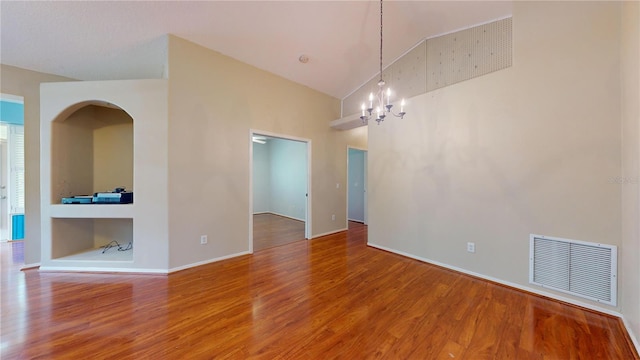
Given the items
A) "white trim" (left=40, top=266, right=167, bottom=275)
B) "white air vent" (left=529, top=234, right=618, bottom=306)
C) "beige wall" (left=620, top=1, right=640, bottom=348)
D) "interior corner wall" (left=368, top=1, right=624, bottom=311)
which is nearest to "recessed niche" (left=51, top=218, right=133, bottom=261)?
"white trim" (left=40, top=266, right=167, bottom=275)

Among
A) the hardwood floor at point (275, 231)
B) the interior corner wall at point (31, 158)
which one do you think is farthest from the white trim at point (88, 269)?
the hardwood floor at point (275, 231)

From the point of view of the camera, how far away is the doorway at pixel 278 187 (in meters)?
5.95

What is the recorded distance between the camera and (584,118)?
222cm

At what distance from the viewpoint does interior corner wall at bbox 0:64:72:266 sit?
10.3 ft

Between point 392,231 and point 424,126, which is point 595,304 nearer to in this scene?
point 392,231

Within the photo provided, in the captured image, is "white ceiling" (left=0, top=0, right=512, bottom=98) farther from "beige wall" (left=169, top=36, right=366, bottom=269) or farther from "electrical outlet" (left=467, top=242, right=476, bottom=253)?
"electrical outlet" (left=467, top=242, right=476, bottom=253)

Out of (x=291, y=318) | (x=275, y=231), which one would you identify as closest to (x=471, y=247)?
(x=291, y=318)

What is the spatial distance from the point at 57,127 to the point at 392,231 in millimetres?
5131

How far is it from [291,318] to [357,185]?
4.78m

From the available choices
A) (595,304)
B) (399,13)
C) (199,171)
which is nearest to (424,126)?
(399,13)

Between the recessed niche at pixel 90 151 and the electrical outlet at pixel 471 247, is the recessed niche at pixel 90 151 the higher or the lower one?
the higher one

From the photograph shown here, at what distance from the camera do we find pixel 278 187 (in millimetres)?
7582

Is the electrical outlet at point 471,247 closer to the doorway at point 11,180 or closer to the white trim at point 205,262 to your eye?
the white trim at point 205,262

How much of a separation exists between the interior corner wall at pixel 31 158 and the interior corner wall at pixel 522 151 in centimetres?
534
